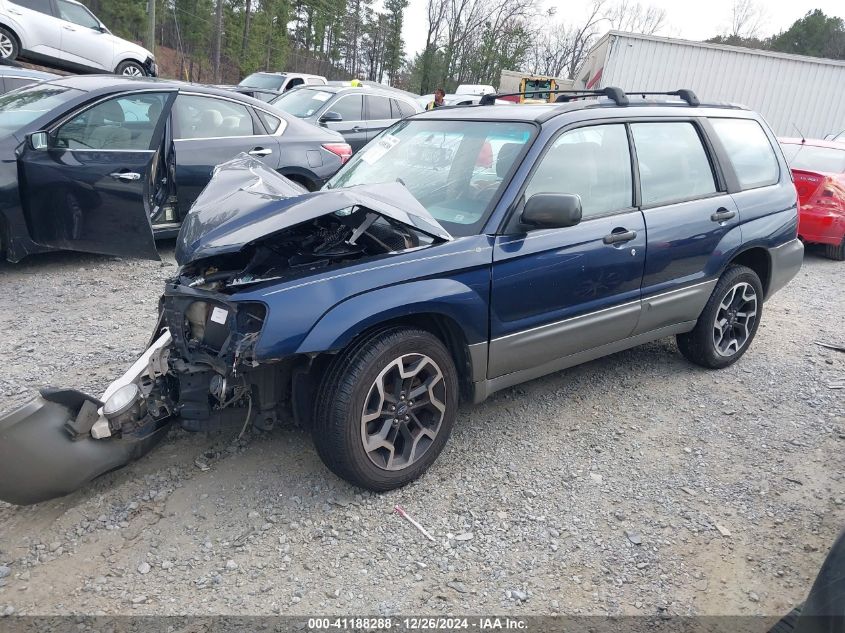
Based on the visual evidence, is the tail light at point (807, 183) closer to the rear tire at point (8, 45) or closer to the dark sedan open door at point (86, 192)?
the dark sedan open door at point (86, 192)

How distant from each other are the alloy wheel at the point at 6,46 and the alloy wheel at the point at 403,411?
13077 millimetres

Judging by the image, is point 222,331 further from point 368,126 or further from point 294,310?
point 368,126

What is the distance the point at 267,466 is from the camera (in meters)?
3.26

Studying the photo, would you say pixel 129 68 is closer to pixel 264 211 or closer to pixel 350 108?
pixel 350 108

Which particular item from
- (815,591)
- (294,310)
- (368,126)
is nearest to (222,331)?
Result: (294,310)

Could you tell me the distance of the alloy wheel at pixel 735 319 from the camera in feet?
15.1

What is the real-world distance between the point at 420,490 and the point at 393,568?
0.56m

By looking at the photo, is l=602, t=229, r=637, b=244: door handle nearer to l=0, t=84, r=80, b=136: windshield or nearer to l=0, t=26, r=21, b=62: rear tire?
l=0, t=84, r=80, b=136: windshield

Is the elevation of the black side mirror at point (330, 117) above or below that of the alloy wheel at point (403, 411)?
above

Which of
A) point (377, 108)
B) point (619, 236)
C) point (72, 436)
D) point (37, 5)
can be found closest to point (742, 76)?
point (377, 108)

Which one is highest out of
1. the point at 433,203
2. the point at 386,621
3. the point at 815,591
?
the point at 433,203

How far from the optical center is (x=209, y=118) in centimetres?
664

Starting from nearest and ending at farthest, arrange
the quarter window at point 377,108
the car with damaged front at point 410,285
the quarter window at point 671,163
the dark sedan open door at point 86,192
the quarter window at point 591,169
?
the car with damaged front at point 410,285
the quarter window at point 591,169
the quarter window at point 671,163
the dark sedan open door at point 86,192
the quarter window at point 377,108

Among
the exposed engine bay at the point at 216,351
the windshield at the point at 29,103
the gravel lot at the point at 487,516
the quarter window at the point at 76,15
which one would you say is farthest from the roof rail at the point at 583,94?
the quarter window at the point at 76,15
